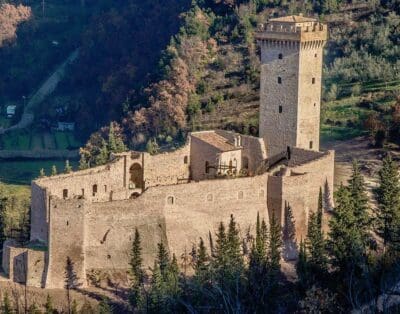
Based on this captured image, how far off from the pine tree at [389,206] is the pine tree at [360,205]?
1.59 feet

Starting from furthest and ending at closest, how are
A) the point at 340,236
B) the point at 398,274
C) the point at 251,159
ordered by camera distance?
the point at 251,159
the point at 340,236
the point at 398,274

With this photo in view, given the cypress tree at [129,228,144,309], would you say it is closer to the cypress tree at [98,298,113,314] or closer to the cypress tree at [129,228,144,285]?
the cypress tree at [129,228,144,285]

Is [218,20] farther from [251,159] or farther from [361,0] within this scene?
[251,159]

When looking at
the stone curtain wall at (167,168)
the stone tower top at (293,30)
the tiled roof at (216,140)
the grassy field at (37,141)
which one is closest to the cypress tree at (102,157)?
the tiled roof at (216,140)

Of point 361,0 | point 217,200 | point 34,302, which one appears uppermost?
point 361,0

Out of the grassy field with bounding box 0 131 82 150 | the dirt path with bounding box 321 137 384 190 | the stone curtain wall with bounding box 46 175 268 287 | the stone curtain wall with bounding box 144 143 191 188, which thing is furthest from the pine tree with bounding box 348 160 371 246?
the grassy field with bounding box 0 131 82 150

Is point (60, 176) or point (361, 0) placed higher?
point (361, 0)

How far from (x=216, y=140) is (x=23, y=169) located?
80.3 ft

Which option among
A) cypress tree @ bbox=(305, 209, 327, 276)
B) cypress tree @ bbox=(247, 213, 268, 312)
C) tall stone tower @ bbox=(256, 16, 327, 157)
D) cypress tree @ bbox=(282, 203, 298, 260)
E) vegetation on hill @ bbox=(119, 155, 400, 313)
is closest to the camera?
vegetation on hill @ bbox=(119, 155, 400, 313)

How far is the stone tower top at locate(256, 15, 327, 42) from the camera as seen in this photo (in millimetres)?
48156

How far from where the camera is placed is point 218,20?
7600 cm

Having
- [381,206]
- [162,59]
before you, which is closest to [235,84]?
[162,59]

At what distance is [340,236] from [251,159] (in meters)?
5.80

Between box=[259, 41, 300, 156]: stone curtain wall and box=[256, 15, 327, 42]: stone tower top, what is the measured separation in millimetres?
242
